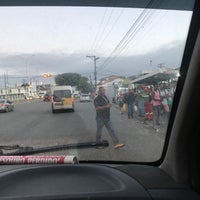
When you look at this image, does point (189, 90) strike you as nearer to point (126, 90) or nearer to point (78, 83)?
point (126, 90)

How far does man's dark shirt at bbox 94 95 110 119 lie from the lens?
4.20m

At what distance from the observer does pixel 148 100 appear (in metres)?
3.96

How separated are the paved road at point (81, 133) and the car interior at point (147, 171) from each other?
1.00 ft

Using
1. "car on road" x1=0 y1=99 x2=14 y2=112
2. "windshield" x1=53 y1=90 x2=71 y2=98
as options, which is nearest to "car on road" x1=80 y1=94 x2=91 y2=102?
"windshield" x1=53 y1=90 x2=71 y2=98

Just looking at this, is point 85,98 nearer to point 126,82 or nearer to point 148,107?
point 126,82

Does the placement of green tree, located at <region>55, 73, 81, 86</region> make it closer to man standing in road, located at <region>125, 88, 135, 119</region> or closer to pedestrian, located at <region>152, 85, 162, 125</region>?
man standing in road, located at <region>125, 88, 135, 119</region>

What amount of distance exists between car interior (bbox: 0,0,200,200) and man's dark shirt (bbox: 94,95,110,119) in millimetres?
992

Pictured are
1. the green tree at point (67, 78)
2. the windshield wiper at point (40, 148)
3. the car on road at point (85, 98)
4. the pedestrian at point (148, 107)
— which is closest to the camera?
the windshield wiper at point (40, 148)

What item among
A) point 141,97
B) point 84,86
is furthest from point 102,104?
point 141,97

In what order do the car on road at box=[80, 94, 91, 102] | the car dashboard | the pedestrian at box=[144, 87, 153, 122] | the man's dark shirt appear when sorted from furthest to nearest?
the car on road at box=[80, 94, 91, 102] → the man's dark shirt → the pedestrian at box=[144, 87, 153, 122] → the car dashboard

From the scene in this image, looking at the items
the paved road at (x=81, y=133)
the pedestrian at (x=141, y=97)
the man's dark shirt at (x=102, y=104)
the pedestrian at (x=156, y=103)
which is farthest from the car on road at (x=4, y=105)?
the pedestrian at (x=156, y=103)

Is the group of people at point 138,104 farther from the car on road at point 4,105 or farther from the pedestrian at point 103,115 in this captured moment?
the car on road at point 4,105

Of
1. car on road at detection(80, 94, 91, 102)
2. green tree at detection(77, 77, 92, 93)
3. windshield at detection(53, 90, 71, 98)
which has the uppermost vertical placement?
green tree at detection(77, 77, 92, 93)

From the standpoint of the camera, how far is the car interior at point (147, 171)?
8.15 ft
